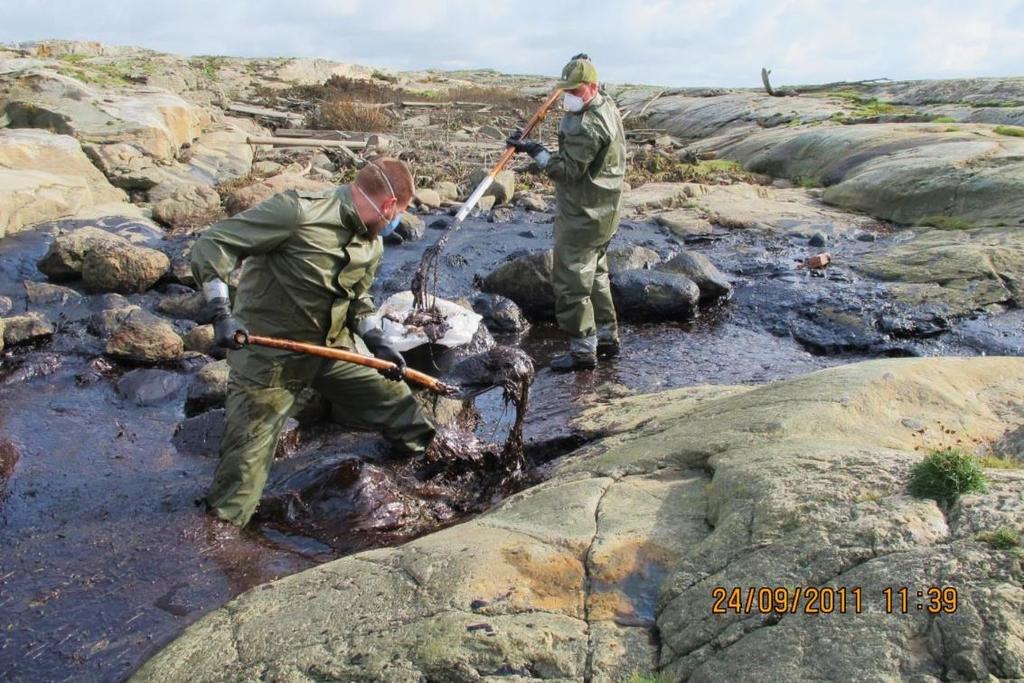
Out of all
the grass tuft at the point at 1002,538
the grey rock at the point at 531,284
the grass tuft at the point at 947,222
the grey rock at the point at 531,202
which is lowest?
the grey rock at the point at 531,284

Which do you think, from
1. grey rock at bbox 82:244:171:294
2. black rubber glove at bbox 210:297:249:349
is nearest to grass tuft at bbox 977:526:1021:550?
black rubber glove at bbox 210:297:249:349

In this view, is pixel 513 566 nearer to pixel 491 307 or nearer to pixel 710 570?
pixel 710 570

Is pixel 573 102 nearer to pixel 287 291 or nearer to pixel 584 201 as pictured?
pixel 584 201

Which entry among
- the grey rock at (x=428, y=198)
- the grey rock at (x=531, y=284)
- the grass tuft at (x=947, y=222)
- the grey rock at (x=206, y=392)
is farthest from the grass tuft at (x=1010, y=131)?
the grey rock at (x=206, y=392)

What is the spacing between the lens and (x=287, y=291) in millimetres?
4578

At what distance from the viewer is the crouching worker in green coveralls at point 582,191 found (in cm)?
691

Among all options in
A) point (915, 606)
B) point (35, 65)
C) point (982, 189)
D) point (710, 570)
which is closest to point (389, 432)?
point (710, 570)

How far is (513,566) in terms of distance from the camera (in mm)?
3217

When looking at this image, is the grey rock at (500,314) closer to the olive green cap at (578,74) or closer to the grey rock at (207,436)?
the olive green cap at (578,74)

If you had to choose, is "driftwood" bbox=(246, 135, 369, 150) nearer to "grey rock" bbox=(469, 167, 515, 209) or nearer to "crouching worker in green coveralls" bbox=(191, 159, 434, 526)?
"grey rock" bbox=(469, 167, 515, 209)

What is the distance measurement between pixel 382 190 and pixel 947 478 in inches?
118

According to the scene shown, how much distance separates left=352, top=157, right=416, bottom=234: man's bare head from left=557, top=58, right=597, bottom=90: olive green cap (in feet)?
9.29

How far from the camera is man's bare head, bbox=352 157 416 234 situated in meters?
4.46

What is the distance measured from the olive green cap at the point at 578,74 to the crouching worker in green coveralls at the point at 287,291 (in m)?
2.84
